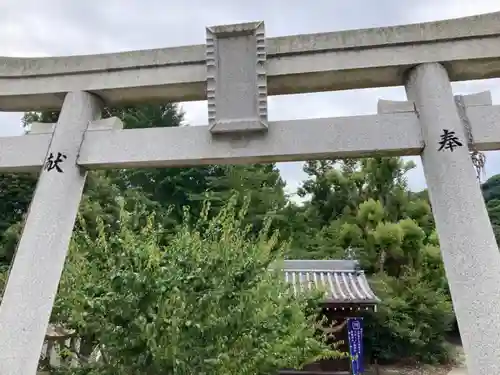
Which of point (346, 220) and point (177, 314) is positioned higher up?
point (346, 220)

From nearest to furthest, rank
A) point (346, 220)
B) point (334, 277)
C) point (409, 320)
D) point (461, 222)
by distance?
point (461, 222), point (334, 277), point (409, 320), point (346, 220)

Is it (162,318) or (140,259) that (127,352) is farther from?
(140,259)

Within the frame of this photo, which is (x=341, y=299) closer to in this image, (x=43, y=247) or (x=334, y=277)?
(x=334, y=277)

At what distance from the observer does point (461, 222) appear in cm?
234

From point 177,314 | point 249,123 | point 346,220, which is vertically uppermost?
point 346,220

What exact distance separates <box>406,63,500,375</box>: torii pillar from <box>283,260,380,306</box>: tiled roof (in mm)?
6076

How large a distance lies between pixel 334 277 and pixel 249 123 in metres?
7.82

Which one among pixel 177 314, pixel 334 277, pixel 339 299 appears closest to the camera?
pixel 177 314

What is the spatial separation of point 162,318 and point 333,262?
824cm

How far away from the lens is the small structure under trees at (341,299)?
810 cm

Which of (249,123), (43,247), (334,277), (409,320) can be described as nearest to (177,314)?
(43,247)

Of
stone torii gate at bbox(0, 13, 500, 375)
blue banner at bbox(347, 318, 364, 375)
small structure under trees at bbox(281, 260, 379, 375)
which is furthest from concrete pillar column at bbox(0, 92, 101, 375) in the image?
blue banner at bbox(347, 318, 364, 375)

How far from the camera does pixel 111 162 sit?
2.88 m

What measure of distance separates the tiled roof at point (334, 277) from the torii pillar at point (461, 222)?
6.08 m
